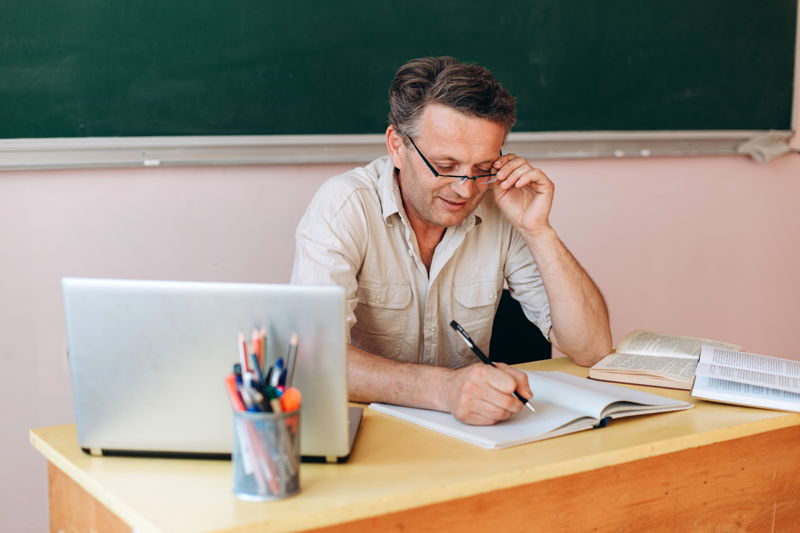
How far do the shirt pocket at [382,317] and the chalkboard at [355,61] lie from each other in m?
0.71

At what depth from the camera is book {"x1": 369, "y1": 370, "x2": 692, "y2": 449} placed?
1.38m

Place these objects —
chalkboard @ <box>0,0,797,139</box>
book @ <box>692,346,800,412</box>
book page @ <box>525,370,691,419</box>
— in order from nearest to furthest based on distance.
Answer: book page @ <box>525,370,691,419</box>, book @ <box>692,346,800,412</box>, chalkboard @ <box>0,0,797,139</box>

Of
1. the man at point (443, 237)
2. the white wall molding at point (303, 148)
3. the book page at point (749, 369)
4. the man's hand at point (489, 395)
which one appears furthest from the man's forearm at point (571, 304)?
the white wall molding at point (303, 148)

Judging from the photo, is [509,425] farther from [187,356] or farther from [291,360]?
[187,356]

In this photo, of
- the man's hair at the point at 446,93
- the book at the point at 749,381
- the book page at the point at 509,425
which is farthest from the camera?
the man's hair at the point at 446,93

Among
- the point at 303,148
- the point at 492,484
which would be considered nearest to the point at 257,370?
the point at 492,484

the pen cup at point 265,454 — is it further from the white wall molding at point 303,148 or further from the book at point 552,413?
the white wall molding at point 303,148

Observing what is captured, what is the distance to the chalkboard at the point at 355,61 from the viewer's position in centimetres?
223

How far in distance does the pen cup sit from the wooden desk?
0.06 ft

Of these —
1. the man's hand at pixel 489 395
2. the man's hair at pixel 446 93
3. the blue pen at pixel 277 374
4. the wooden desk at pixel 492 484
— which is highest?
the man's hair at pixel 446 93

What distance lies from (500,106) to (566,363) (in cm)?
59

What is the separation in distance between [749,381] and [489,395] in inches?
22.0

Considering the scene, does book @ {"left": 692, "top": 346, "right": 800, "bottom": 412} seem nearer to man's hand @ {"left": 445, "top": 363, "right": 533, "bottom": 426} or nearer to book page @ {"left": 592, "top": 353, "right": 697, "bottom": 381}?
book page @ {"left": 592, "top": 353, "right": 697, "bottom": 381}

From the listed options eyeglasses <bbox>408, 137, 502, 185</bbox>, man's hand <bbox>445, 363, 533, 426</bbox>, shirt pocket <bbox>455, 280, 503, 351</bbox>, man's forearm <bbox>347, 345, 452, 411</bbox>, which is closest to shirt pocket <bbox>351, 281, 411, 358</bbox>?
shirt pocket <bbox>455, 280, 503, 351</bbox>
